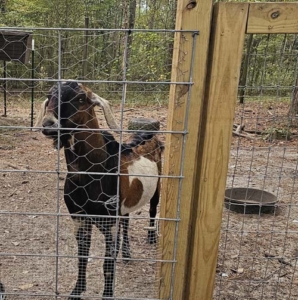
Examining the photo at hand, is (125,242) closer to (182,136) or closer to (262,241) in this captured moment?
(262,241)

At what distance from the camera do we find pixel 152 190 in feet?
12.6

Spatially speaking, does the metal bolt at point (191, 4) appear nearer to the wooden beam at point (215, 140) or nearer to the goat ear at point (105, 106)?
the wooden beam at point (215, 140)

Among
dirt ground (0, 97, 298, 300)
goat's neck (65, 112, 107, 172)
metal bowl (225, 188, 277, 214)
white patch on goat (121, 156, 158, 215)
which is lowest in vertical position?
dirt ground (0, 97, 298, 300)

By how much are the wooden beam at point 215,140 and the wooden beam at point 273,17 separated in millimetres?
43

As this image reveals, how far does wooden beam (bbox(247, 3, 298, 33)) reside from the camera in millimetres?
1948

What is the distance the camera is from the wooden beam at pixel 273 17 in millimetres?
1948

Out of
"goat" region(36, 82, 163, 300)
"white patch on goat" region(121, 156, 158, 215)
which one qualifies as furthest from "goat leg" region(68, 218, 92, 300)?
"white patch on goat" region(121, 156, 158, 215)

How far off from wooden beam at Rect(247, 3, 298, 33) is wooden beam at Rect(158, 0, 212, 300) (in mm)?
213

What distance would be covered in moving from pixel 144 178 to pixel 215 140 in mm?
1530

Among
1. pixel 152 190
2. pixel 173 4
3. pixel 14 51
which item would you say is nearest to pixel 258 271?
pixel 152 190

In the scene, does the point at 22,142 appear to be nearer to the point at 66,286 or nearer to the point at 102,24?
the point at 66,286

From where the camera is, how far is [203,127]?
2.16 metres

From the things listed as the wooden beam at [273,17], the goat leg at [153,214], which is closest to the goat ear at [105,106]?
the wooden beam at [273,17]

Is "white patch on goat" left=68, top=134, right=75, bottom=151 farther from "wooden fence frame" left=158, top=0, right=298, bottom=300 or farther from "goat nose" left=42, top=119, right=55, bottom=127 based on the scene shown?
"wooden fence frame" left=158, top=0, right=298, bottom=300
